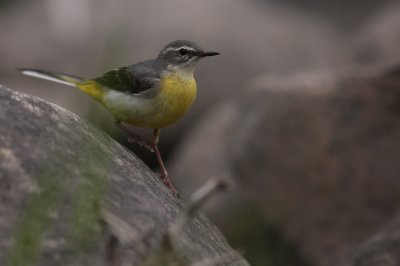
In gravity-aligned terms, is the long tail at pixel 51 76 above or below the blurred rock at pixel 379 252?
below

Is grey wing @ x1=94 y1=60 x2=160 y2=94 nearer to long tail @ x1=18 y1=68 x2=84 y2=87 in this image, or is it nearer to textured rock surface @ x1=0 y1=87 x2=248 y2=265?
long tail @ x1=18 y1=68 x2=84 y2=87

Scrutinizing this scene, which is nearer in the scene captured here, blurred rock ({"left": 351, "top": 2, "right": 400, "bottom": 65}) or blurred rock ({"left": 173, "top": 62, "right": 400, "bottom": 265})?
blurred rock ({"left": 173, "top": 62, "right": 400, "bottom": 265})

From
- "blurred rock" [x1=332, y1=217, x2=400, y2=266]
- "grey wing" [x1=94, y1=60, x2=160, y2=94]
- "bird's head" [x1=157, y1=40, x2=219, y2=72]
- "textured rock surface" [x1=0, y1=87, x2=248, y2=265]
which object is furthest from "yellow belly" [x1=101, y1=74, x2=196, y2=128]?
"blurred rock" [x1=332, y1=217, x2=400, y2=266]

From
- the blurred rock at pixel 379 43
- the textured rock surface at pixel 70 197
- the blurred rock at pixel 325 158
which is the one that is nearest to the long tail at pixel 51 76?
the textured rock surface at pixel 70 197

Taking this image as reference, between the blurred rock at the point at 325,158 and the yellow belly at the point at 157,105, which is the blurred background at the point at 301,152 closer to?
the blurred rock at the point at 325,158

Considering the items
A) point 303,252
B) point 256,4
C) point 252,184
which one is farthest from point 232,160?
point 256,4

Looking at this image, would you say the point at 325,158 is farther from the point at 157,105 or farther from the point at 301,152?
the point at 157,105

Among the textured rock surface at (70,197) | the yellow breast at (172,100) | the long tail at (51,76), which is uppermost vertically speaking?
the yellow breast at (172,100)

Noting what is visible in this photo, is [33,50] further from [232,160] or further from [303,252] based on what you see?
[303,252]

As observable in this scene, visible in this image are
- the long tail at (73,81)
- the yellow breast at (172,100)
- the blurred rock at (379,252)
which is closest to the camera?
the blurred rock at (379,252)
